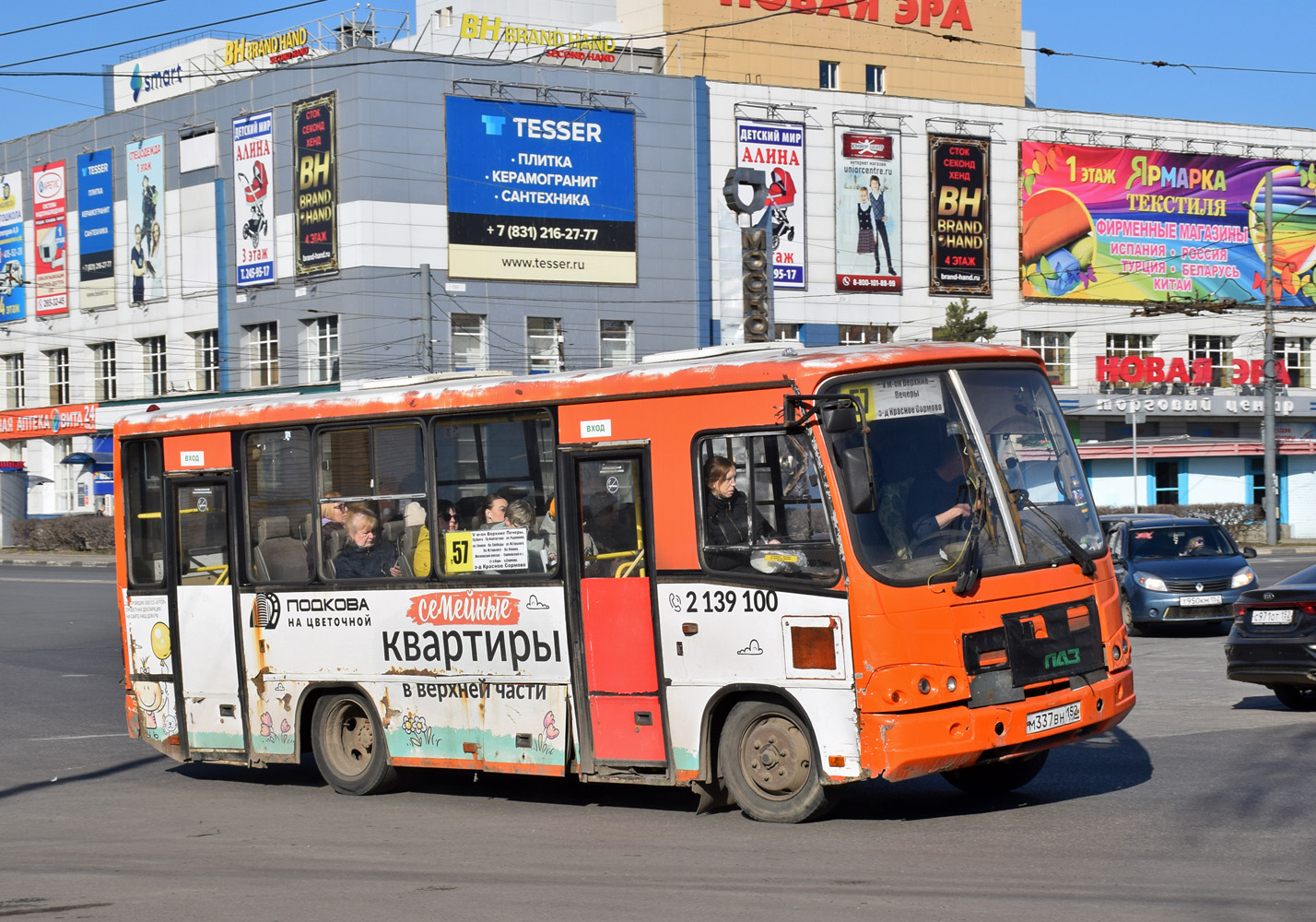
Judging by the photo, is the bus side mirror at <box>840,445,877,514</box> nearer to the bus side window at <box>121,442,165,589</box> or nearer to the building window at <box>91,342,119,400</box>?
the bus side window at <box>121,442,165,589</box>

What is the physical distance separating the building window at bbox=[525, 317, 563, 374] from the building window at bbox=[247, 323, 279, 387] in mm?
8875

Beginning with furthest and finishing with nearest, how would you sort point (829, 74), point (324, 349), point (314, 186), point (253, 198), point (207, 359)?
point (829, 74) < point (207, 359) < point (253, 198) < point (324, 349) < point (314, 186)

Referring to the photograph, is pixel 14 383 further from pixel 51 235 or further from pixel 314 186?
pixel 314 186

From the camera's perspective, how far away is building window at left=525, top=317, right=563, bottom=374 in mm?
57312

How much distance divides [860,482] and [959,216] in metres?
56.3

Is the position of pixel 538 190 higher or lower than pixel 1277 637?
higher

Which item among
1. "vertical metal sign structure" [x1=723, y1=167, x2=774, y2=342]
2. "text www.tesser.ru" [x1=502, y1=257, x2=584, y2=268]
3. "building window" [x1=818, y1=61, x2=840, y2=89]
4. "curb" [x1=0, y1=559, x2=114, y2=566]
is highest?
"building window" [x1=818, y1=61, x2=840, y2=89]

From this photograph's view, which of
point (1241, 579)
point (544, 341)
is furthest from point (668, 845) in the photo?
point (544, 341)

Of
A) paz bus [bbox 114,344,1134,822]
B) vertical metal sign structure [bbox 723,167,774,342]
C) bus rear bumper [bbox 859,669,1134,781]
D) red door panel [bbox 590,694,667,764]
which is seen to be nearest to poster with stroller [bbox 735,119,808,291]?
vertical metal sign structure [bbox 723,167,774,342]

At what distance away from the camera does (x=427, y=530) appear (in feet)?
37.0

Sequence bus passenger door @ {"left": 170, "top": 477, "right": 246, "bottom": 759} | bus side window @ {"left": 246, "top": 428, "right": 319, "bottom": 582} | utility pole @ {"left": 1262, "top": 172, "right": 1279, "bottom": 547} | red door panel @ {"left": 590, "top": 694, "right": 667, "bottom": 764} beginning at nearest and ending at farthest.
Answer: red door panel @ {"left": 590, "top": 694, "right": 667, "bottom": 764}, bus side window @ {"left": 246, "top": 428, "right": 319, "bottom": 582}, bus passenger door @ {"left": 170, "top": 477, "right": 246, "bottom": 759}, utility pole @ {"left": 1262, "top": 172, "right": 1279, "bottom": 547}

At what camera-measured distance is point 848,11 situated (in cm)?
6819

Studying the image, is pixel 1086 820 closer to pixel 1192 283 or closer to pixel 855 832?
pixel 855 832

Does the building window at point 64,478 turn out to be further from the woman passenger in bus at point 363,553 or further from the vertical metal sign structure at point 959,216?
the woman passenger in bus at point 363,553
